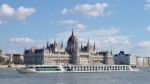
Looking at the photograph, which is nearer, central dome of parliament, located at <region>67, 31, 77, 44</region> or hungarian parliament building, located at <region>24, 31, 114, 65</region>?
hungarian parliament building, located at <region>24, 31, 114, 65</region>

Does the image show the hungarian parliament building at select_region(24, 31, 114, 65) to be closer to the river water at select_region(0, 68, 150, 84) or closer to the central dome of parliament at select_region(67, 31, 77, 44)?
the central dome of parliament at select_region(67, 31, 77, 44)

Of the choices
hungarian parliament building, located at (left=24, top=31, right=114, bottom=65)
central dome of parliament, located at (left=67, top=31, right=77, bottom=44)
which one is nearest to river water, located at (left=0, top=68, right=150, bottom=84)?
hungarian parliament building, located at (left=24, top=31, right=114, bottom=65)

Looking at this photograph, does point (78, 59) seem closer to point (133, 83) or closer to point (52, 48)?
point (52, 48)

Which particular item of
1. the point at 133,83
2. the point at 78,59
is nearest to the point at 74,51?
the point at 78,59

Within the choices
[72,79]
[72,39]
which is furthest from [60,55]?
[72,79]

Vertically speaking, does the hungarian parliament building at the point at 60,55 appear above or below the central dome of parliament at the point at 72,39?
below

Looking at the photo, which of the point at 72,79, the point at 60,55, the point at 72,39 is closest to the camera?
the point at 72,79

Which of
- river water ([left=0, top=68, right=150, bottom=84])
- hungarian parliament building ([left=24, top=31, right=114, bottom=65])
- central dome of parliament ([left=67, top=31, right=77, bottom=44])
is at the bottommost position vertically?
river water ([left=0, top=68, right=150, bottom=84])

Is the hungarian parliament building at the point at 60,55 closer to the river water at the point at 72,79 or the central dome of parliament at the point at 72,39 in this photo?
the central dome of parliament at the point at 72,39

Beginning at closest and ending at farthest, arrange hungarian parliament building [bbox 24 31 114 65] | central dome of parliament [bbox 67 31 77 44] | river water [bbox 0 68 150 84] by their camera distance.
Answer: river water [bbox 0 68 150 84] → hungarian parliament building [bbox 24 31 114 65] → central dome of parliament [bbox 67 31 77 44]

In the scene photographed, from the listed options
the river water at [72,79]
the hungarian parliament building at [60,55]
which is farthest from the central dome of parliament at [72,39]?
the river water at [72,79]

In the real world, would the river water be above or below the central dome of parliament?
below

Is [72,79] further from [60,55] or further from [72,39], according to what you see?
[72,39]

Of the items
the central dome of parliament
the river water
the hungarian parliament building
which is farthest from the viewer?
the central dome of parliament
